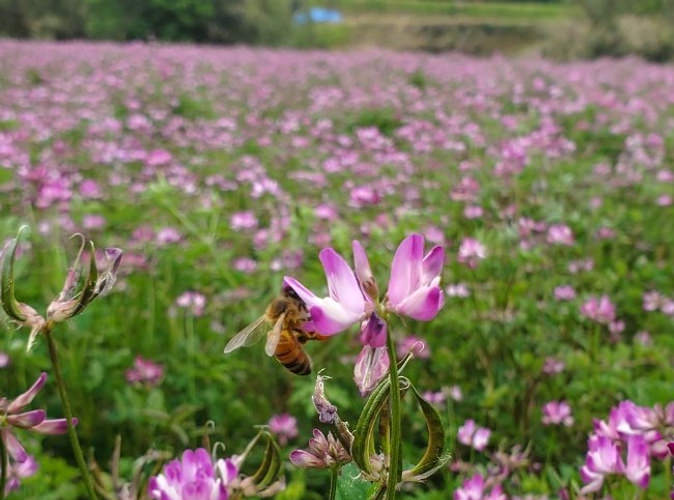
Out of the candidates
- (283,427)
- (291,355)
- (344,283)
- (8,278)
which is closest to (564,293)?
(283,427)

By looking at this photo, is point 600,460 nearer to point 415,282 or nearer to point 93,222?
point 415,282

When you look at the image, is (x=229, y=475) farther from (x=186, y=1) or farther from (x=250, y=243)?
(x=186, y=1)

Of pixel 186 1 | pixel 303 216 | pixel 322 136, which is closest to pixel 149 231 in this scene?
pixel 303 216

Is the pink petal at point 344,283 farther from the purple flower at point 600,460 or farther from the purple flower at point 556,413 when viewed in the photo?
the purple flower at point 556,413

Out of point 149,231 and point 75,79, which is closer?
point 149,231

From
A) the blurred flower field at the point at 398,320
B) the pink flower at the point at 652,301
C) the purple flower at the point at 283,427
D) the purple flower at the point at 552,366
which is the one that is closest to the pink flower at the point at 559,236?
the blurred flower field at the point at 398,320

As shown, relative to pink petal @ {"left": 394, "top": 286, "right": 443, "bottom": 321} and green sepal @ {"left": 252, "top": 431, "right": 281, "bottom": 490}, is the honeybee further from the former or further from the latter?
pink petal @ {"left": 394, "top": 286, "right": 443, "bottom": 321}

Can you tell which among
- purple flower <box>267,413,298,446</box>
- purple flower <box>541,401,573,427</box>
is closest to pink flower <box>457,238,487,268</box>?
purple flower <box>541,401,573,427</box>

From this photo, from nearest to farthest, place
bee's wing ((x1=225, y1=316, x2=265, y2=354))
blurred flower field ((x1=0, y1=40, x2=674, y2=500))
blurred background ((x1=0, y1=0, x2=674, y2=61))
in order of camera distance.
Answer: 1. bee's wing ((x1=225, y1=316, x2=265, y2=354))
2. blurred flower field ((x1=0, y1=40, x2=674, y2=500))
3. blurred background ((x1=0, y1=0, x2=674, y2=61))
